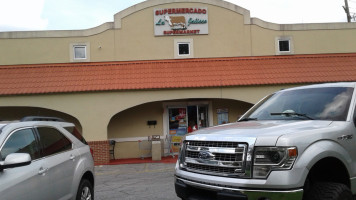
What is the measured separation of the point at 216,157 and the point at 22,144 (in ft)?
7.86

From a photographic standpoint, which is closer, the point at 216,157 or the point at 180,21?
→ the point at 216,157

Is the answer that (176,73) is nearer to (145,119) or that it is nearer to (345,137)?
(145,119)

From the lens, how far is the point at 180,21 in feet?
50.1

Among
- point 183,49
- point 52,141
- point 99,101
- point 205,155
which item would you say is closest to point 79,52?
point 99,101

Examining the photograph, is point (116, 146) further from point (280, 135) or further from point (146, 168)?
point (280, 135)

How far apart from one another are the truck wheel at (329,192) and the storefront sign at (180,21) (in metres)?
12.6

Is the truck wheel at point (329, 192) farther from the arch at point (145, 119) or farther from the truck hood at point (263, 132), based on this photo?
the arch at point (145, 119)

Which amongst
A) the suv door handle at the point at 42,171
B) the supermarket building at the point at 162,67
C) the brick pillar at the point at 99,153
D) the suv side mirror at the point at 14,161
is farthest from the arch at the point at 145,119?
the suv side mirror at the point at 14,161

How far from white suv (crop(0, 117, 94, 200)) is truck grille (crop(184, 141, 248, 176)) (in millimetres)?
1793

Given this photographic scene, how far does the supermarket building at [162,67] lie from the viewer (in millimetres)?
13250

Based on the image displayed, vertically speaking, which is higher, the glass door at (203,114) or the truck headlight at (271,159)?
the truck headlight at (271,159)

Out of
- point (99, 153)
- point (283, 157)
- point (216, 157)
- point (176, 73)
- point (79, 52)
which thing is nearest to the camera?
point (283, 157)

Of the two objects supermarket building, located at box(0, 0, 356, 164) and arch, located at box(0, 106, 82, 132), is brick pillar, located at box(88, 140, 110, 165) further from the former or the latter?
arch, located at box(0, 106, 82, 132)

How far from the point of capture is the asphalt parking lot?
6.98 m
